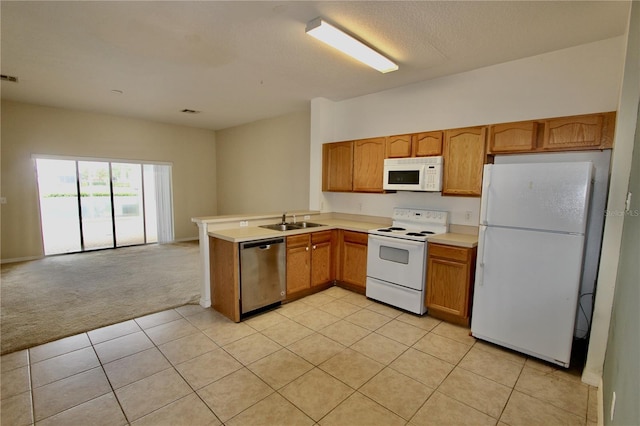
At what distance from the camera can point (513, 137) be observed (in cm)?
294

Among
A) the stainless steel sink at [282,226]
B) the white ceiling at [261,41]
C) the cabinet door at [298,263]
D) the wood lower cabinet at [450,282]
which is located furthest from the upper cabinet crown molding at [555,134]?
the stainless steel sink at [282,226]

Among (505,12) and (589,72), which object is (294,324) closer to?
(505,12)

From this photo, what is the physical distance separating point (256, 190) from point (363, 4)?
16.1 feet

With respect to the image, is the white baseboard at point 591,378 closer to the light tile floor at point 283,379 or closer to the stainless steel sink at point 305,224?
the light tile floor at point 283,379

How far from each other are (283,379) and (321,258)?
1.93 metres

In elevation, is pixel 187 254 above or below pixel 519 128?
below

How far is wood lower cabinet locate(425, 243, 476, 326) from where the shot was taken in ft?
9.75

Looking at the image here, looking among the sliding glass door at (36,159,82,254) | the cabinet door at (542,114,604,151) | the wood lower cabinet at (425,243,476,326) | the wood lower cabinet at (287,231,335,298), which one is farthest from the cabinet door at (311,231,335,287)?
the sliding glass door at (36,159,82,254)

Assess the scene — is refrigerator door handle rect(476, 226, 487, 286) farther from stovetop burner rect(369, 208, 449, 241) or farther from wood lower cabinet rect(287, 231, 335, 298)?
wood lower cabinet rect(287, 231, 335, 298)

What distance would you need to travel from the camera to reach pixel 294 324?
10.2 ft

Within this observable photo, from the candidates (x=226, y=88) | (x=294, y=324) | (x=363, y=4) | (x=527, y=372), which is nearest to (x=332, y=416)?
(x=294, y=324)

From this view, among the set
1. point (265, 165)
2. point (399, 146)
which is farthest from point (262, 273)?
point (265, 165)

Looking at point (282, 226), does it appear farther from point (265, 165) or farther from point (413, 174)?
point (265, 165)

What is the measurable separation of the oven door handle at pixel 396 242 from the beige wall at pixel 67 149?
18.2 ft
